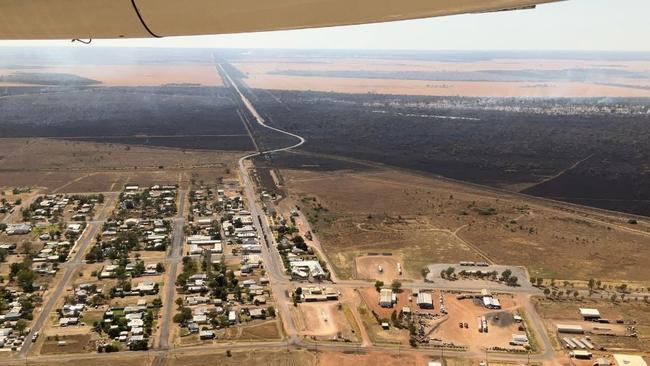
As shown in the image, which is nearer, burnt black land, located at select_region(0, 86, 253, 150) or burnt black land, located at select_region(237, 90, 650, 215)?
burnt black land, located at select_region(237, 90, 650, 215)

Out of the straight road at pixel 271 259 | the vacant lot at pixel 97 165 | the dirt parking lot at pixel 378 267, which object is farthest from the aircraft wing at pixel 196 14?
the vacant lot at pixel 97 165

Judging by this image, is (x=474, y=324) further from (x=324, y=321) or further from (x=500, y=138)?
(x=500, y=138)

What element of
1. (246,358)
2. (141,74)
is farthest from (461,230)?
(141,74)

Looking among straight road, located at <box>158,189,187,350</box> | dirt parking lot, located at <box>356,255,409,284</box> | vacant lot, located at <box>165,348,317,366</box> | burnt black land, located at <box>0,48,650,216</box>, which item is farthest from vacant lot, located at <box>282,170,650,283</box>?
straight road, located at <box>158,189,187,350</box>

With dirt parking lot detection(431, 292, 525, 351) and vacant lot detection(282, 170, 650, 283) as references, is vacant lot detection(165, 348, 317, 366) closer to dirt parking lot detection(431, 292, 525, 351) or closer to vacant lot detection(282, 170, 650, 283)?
dirt parking lot detection(431, 292, 525, 351)

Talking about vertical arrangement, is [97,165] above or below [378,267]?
above

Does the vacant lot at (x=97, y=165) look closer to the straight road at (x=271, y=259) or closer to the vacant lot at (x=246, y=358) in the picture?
the straight road at (x=271, y=259)
